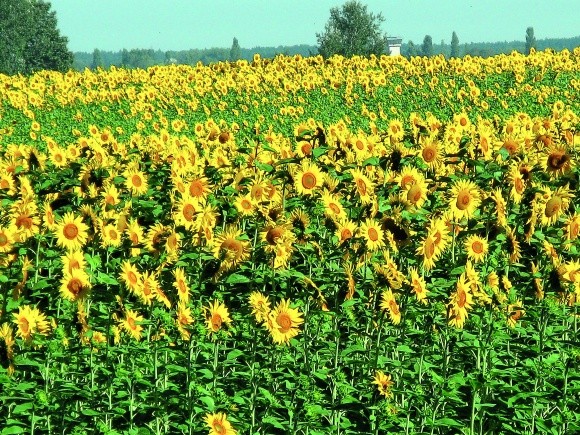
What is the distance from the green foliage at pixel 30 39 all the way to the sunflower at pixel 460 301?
82199 mm

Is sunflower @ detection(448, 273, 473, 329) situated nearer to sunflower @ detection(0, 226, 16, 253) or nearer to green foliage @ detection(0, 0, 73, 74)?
sunflower @ detection(0, 226, 16, 253)

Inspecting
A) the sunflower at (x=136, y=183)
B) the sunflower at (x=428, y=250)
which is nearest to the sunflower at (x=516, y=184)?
the sunflower at (x=428, y=250)

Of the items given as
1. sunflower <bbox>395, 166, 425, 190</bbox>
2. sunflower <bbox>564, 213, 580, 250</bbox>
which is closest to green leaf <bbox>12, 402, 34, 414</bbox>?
sunflower <bbox>395, 166, 425, 190</bbox>

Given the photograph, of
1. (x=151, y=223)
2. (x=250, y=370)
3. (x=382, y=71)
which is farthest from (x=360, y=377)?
(x=382, y=71)

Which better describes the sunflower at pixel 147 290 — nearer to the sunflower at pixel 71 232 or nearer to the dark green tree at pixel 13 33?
the sunflower at pixel 71 232

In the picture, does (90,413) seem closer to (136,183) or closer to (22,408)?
(22,408)

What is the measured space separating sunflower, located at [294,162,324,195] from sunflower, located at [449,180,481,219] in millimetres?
994

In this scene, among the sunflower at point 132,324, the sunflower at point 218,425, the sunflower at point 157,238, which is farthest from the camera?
the sunflower at point 157,238

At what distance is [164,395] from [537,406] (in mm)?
2206

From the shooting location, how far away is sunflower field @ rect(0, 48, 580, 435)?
595 centimetres

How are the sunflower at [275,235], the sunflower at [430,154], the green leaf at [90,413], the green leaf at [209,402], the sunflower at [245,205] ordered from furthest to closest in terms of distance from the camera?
the sunflower at [430,154] < the sunflower at [245,205] < the sunflower at [275,235] < the green leaf at [90,413] < the green leaf at [209,402]

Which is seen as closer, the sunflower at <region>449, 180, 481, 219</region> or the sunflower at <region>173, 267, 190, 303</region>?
the sunflower at <region>173, 267, 190, 303</region>

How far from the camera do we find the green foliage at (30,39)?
3543 inches

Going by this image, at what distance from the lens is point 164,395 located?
590cm
